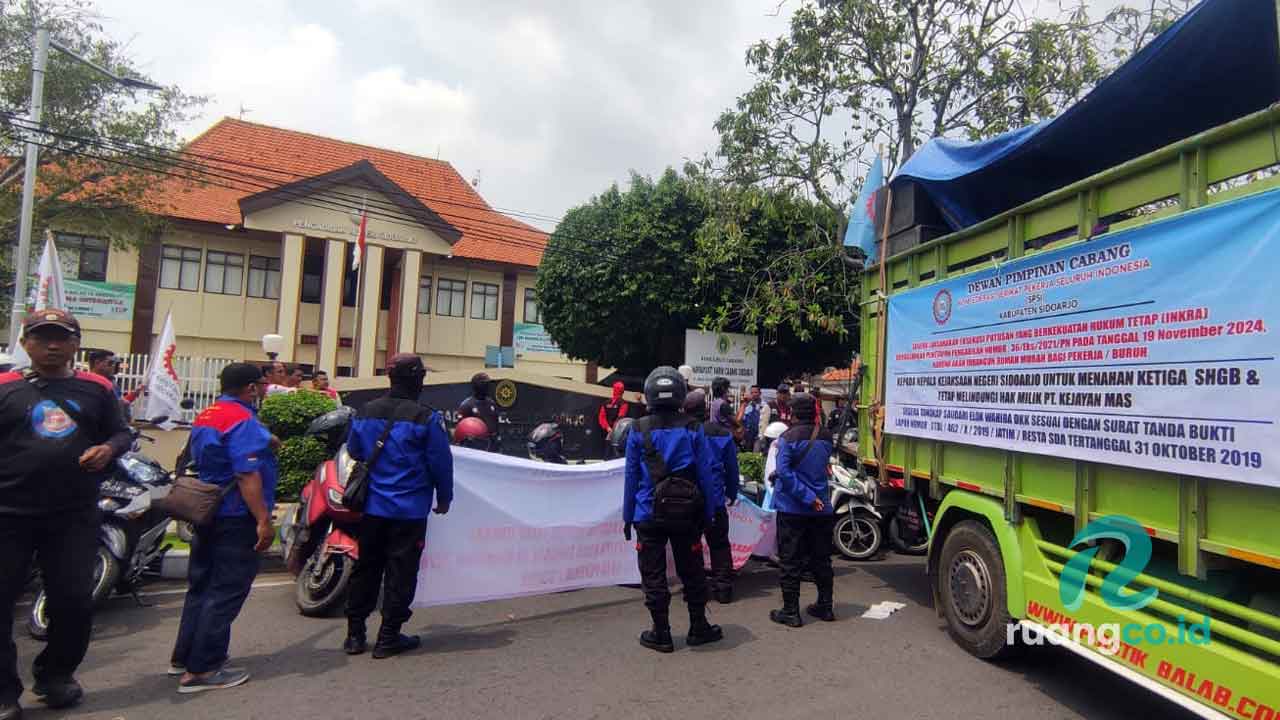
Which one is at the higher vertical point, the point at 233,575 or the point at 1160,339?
the point at 1160,339

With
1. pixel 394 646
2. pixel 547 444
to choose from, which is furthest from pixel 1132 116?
pixel 547 444

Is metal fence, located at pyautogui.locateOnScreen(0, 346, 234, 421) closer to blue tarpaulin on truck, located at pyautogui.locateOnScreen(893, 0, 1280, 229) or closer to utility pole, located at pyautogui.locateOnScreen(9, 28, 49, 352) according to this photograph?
utility pole, located at pyautogui.locateOnScreen(9, 28, 49, 352)

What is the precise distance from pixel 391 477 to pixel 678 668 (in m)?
1.99

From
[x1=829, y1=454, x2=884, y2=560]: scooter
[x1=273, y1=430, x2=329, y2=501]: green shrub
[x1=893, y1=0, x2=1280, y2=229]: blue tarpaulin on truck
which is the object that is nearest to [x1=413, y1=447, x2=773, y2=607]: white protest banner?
[x1=829, y1=454, x2=884, y2=560]: scooter

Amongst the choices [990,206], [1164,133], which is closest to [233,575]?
[990,206]

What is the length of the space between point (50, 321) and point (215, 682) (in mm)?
1957

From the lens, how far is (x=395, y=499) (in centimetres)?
445

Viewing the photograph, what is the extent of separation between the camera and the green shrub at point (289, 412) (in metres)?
9.05

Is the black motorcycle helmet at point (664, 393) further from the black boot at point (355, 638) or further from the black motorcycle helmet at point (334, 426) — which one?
the black motorcycle helmet at point (334, 426)

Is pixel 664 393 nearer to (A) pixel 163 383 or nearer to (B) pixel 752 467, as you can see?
(B) pixel 752 467

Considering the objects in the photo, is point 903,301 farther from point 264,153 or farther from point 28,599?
→ point 264,153

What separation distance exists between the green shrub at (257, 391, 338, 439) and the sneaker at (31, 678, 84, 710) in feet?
18.5

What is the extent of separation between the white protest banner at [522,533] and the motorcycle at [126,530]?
1887 mm

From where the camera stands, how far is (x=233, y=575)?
3998mm
